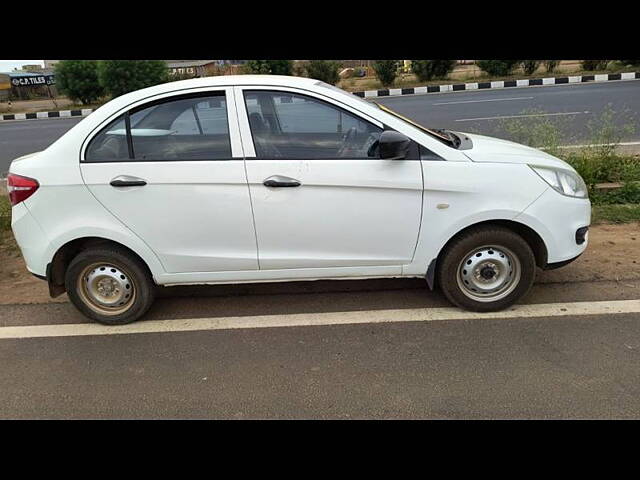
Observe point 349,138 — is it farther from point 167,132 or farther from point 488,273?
point 488,273

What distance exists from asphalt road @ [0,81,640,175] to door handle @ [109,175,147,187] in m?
7.05

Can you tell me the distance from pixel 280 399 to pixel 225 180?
1430 millimetres

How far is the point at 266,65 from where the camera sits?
2064cm

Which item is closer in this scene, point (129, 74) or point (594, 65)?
point (129, 74)

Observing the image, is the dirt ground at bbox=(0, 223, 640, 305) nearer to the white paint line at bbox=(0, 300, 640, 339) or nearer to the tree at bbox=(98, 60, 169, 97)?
the white paint line at bbox=(0, 300, 640, 339)

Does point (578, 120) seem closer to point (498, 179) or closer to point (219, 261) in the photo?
point (498, 179)

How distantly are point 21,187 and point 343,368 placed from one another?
2473 millimetres

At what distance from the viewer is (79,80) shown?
22609mm

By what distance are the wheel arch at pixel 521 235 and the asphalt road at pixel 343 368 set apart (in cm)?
35

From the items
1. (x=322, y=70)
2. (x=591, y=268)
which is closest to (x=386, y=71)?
(x=322, y=70)

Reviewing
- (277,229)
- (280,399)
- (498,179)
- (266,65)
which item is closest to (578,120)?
(498,179)

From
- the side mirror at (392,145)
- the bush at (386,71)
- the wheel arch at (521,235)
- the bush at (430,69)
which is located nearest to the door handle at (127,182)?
the side mirror at (392,145)

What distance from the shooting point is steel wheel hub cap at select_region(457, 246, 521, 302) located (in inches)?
130

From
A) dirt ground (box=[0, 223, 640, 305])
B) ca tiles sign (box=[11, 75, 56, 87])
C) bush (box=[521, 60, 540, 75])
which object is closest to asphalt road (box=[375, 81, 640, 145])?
dirt ground (box=[0, 223, 640, 305])
